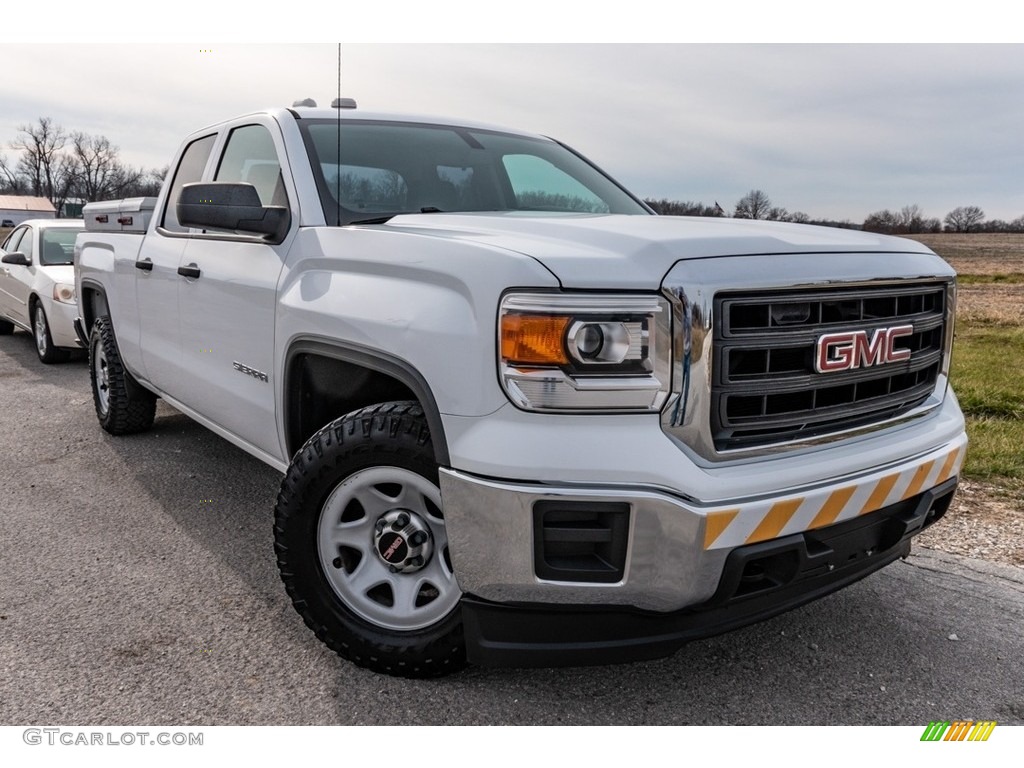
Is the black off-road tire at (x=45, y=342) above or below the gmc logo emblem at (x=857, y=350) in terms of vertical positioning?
below

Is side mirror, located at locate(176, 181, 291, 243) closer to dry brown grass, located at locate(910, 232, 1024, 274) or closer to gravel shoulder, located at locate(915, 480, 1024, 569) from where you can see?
gravel shoulder, located at locate(915, 480, 1024, 569)

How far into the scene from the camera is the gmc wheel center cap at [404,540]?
257 centimetres

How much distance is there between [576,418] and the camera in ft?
7.02

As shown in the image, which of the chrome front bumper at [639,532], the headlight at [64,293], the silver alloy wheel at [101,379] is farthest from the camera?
the headlight at [64,293]

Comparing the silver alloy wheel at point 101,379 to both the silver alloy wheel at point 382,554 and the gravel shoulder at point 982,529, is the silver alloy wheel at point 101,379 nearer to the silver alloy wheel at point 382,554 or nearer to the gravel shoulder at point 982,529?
the silver alloy wheel at point 382,554

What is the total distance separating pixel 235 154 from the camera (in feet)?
13.1

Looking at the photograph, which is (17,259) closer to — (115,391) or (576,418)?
(115,391)

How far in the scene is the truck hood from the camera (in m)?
2.15

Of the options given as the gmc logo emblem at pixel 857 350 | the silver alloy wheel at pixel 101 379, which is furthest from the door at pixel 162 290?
the gmc logo emblem at pixel 857 350

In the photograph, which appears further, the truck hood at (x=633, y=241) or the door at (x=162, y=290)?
the door at (x=162, y=290)

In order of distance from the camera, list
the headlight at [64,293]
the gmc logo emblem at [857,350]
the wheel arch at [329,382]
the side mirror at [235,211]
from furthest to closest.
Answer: the headlight at [64,293] < the side mirror at [235,211] < the wheel arch at [329,382] < the gmc logo emblem at [857,350]

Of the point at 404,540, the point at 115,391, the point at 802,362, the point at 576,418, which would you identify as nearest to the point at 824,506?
the point at 802,362

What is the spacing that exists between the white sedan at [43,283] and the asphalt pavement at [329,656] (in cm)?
480

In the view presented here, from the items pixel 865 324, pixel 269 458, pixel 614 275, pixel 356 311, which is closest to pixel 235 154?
pixel 269 458
